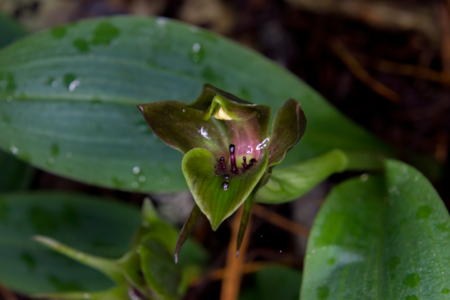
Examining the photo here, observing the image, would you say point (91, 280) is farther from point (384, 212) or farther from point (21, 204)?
point (384, 212)

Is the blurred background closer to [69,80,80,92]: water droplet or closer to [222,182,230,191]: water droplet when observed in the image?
[69,80,80,92]: water droplet

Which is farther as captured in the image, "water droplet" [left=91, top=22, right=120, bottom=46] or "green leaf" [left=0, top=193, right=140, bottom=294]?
"green leaf" [left=0, top=193, right=140, bottom=294]

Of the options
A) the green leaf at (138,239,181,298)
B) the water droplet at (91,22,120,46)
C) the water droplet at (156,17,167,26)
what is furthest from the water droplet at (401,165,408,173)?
the water droplet at (91,22,120,46)

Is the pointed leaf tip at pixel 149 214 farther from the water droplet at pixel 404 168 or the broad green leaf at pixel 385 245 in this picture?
the water droplet at pixel 404 168

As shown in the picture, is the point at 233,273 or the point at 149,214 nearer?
the point at 149,214

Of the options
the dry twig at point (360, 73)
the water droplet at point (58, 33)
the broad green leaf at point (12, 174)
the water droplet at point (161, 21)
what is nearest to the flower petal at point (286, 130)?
the water droplet at point (161, 21)

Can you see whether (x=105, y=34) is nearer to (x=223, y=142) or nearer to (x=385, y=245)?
(x=223, y=142)

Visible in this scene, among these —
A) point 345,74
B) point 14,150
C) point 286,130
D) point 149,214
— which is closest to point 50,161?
point 14,150
